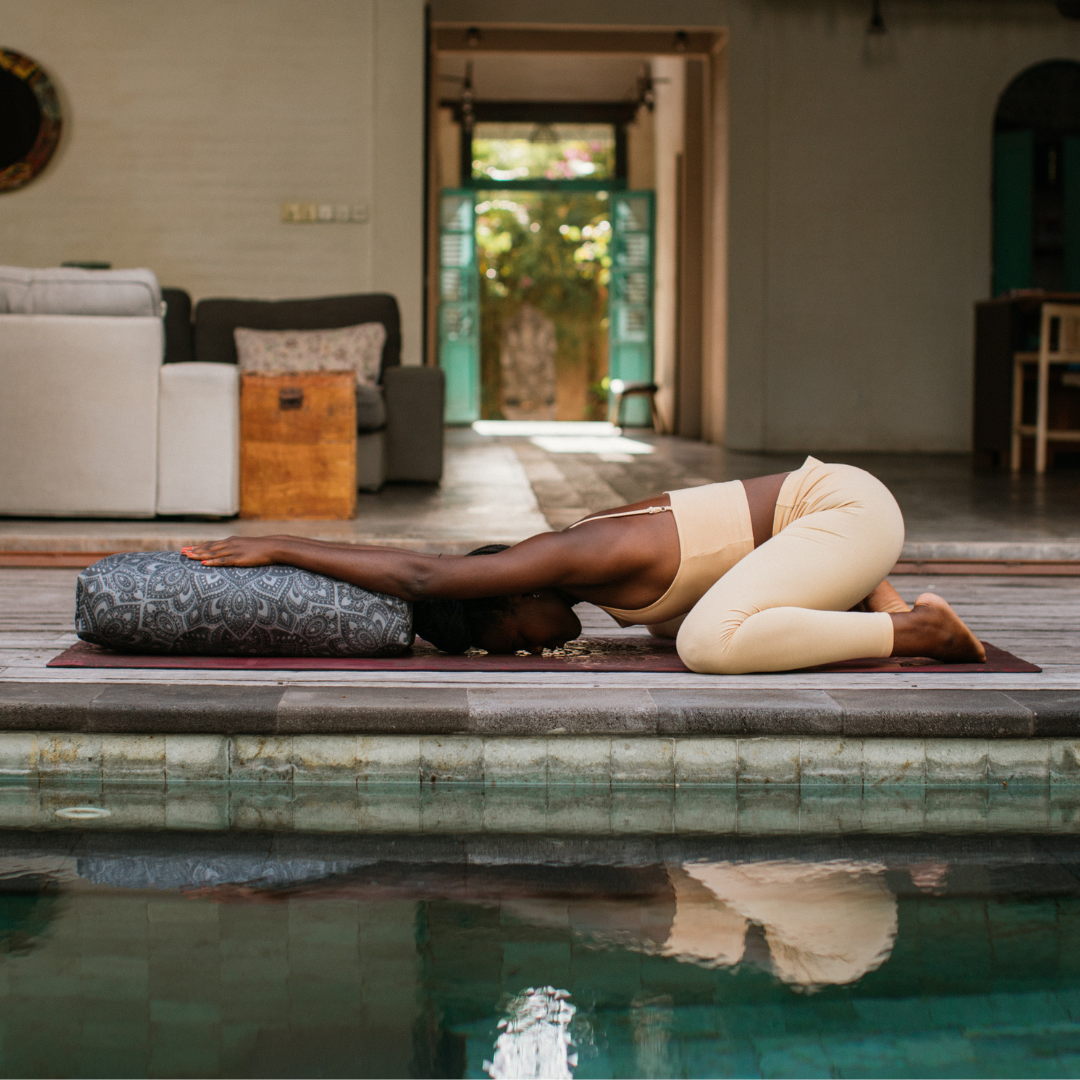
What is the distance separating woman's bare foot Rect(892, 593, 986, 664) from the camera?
2.35 m

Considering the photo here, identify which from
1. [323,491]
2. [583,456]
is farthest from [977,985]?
[583,456]

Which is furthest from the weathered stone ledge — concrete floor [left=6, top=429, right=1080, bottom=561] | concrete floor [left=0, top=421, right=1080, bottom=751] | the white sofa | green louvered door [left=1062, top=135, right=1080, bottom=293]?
green louvered door [left=1062, top=135, right=1080, bottom=293]

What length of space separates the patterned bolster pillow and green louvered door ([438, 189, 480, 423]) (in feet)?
35.0

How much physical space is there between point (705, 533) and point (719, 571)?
8cm

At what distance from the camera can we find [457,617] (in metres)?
2.41

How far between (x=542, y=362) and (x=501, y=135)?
9.00 feet

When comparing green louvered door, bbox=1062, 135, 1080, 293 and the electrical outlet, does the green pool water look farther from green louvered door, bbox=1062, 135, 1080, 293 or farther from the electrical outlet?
green louvered door, bbox=1062, 135, 1080, 293

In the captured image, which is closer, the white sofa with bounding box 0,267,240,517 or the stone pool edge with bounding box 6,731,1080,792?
the stone pool edge with bounding box 6,731,1080,792

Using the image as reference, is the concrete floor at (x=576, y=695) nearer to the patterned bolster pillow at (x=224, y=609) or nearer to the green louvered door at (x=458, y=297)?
the patterned bolster pillow at (x=224, y=609)

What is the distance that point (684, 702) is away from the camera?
206 centimetres

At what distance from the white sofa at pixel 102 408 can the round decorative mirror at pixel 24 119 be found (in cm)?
386

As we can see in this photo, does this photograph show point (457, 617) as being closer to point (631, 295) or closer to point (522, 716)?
point (522, 716)

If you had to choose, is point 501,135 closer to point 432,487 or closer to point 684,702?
point 432,487

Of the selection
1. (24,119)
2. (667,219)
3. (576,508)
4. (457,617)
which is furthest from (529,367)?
(457,617)
